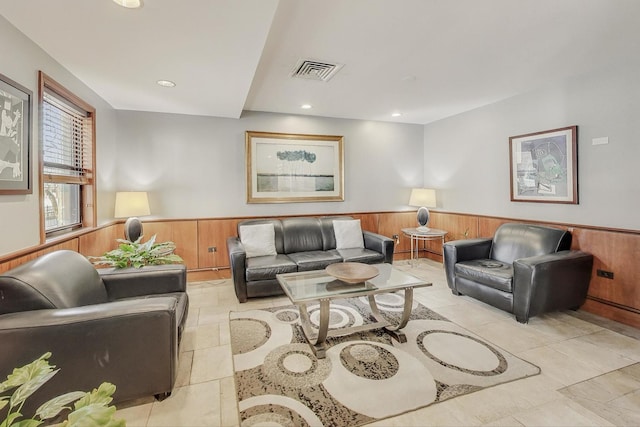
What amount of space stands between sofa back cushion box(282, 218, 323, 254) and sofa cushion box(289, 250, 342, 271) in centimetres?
16

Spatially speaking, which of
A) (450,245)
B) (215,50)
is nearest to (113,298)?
(215,50)

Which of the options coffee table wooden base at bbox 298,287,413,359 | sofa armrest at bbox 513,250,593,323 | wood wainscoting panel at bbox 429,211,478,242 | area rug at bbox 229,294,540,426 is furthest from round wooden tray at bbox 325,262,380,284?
wood wainscoting panel at bbox 429,211,478,242

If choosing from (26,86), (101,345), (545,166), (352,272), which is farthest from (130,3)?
(545,166)

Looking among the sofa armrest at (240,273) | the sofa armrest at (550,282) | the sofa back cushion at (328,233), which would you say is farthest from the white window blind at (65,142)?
the sofa armrest at (550,282)

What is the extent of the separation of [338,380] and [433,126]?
15.1 feet

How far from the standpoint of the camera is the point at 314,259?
3820 mm

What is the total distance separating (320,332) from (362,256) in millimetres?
1713

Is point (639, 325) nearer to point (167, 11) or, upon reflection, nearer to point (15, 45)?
point (167, 11)

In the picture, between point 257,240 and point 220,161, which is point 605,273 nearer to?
point 257,240

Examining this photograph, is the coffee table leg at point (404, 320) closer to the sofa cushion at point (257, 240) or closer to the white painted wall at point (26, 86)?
the sofa cushion at point (257, 240)

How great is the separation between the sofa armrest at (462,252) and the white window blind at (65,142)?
4.04 m

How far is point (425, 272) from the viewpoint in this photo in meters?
4.64

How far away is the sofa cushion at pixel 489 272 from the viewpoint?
2998mm

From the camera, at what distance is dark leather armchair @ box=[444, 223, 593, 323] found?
283 cm
